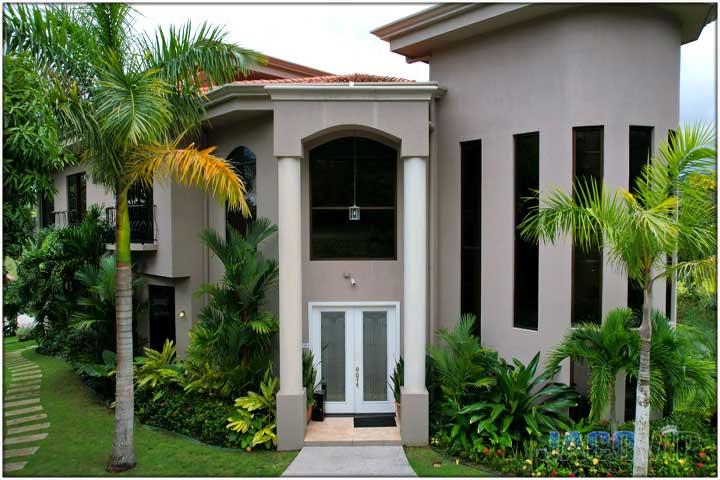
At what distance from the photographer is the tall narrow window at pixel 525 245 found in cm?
1002

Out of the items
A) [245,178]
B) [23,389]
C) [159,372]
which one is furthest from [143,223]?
[23,389]

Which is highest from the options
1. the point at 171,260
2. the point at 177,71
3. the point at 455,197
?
the point at 177,71

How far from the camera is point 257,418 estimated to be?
9648 millimetres

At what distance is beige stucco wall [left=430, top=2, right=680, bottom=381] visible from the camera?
935 cm

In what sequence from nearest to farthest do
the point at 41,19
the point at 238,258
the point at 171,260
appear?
1. the point at 41,19
2. the point at 238,258
3. the point at 171,260

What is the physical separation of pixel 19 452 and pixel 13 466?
2.38 ft

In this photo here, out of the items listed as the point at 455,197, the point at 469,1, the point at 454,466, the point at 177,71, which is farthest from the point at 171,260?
the point at 469,1

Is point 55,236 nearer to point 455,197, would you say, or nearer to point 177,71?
point 177,71

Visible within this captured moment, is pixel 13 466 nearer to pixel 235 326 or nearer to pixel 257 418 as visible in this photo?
pixel 257 418

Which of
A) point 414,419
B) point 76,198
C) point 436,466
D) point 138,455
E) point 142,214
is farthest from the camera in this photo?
point 76,198

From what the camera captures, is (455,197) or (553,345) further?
(455,197)

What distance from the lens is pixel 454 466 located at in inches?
333

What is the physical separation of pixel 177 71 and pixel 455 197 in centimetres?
630

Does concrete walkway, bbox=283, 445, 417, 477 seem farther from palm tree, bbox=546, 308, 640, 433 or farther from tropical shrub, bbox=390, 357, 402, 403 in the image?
palm tree, bbox=546, 308, 640, 433
